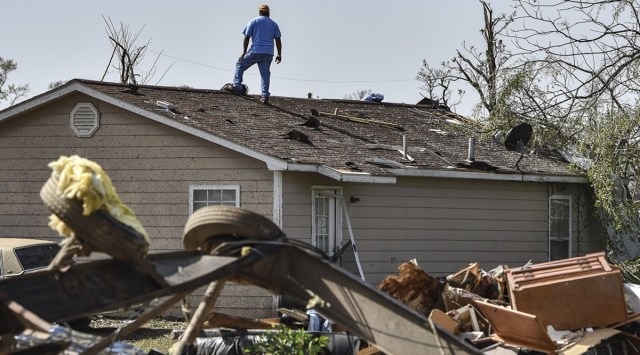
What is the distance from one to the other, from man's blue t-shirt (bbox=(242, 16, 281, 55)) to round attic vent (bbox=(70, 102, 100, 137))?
4090 millimetres

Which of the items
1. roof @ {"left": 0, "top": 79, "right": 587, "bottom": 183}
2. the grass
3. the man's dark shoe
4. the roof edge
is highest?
the man's dark shoe

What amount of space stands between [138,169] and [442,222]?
18.8 ft

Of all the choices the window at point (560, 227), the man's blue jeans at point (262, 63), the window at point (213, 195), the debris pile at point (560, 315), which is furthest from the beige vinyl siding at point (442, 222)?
the debris pile at point (560, 315)

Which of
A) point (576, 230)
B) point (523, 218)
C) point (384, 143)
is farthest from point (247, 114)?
point (576, 230)

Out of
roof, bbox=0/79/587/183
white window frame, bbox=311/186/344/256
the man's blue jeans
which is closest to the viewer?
roof, bbox=0/79/587/183

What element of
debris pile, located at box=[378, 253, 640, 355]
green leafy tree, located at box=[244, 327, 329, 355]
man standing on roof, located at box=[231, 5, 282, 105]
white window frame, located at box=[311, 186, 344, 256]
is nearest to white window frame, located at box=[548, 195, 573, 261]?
white window frame, located at box=[311, 186, 344, 256]

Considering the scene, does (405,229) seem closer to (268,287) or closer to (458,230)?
(458,230)

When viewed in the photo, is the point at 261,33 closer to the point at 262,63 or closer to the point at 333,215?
the point at 262,63

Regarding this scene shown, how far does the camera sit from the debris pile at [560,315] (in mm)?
10789

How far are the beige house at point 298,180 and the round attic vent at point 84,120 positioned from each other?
0.02 m

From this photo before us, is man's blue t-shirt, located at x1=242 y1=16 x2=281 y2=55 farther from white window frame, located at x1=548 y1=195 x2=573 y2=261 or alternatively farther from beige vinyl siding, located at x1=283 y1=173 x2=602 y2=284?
white window frame, located at x1=548 y1=195 x2=573 y2=261

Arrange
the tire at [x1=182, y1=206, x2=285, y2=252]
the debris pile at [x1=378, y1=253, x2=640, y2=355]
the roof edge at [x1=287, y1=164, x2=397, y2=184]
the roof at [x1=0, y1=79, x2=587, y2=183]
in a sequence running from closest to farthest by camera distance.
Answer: the tire at [x1=182, y1=206, x2=285, y2=252]
the debris pile at [x1=378, y1=253, x2=640, y2=355]
the roof edge at [x1=287, y1=164, x2=397, y2=184]
the roof at [x1=0, y1=79, x2=587, y2=183]

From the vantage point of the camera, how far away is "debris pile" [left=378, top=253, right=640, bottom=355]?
10789 millimetres

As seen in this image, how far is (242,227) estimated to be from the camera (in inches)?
215
